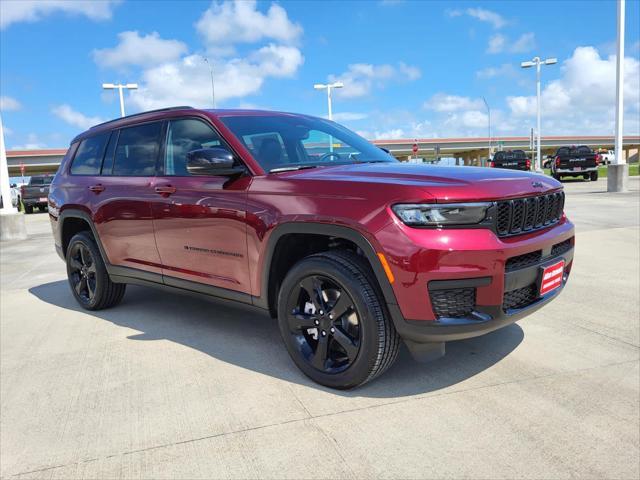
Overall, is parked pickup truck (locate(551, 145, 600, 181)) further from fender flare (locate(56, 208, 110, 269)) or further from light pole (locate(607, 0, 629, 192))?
fender flare (locate(56, 208, 110, 269))

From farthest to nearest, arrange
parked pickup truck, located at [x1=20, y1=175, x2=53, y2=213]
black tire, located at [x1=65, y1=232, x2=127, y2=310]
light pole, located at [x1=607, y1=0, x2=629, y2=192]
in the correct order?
parked pickup truck, located at [x1=20, y1=175, x2=53, y2=213] < light pole, located at [x1=607, y1=0, x2=629, y2=192] < black tire, located at [x1=65, y1=232, x2=127, y2=310]

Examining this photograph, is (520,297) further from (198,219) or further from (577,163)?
(577,163)

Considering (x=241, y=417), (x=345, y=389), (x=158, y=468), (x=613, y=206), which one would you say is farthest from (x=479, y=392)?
(x=613, y=206)

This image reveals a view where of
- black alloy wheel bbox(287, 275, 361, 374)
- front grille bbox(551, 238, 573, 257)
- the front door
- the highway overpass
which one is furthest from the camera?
the highway overpass

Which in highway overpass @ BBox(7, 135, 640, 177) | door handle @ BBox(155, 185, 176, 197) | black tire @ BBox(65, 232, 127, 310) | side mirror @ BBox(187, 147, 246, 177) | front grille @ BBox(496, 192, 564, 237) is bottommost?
black tire @ BBox(65, 232, 127, 310)

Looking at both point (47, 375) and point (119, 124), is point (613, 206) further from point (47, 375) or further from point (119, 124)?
point (47, 375)

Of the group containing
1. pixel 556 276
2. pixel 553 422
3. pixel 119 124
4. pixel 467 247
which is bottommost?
pixel 553 422

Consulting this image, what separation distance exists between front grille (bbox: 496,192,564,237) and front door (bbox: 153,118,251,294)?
5.11ft

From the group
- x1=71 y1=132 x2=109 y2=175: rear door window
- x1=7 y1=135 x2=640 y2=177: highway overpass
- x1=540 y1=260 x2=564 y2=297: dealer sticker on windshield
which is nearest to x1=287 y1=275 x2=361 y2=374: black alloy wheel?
x1=540 y1=260 x2=564 y2=297: dealer sticker on windshield

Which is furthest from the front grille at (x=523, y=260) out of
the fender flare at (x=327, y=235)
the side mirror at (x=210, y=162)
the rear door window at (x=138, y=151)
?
the rear door window at (x=138, y=151)

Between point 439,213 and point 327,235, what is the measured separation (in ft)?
2.25

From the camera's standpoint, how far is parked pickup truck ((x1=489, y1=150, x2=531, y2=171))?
84.6 feet

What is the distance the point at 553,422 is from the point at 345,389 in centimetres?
110

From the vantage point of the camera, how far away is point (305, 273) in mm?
3061
